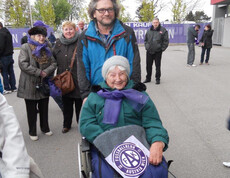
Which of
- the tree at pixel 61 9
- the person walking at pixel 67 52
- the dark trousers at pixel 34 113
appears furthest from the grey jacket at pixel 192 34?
the tree at pixel 61 9

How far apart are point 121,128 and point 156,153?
369 mm

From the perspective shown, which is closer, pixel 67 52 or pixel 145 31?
pixel 67 52

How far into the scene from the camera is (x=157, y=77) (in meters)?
7.70

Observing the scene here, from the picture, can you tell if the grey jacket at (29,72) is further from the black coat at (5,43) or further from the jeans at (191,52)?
the jeans at (191,52)

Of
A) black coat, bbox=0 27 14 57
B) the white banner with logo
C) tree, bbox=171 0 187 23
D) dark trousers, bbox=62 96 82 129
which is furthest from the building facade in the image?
the white banner with logo

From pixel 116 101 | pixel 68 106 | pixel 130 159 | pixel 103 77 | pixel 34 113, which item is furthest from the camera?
pixel 68 106

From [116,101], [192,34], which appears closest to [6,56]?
[116,101]

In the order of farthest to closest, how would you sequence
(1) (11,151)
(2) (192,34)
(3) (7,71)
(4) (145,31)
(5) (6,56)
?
(4) (145,31) → (2) (192,34) → (3) (7,71) → (5) (6,56) → (1) (11,151)

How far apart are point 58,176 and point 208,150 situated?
7.00 feet

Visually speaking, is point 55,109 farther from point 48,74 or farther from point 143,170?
point 143,170

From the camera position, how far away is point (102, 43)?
2.63 meters

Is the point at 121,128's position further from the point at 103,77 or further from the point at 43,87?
the point at 43,87

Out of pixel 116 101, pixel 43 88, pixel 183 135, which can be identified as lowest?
pixel 183 135

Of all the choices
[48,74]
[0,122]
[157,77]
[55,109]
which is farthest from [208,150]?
[157,77]
